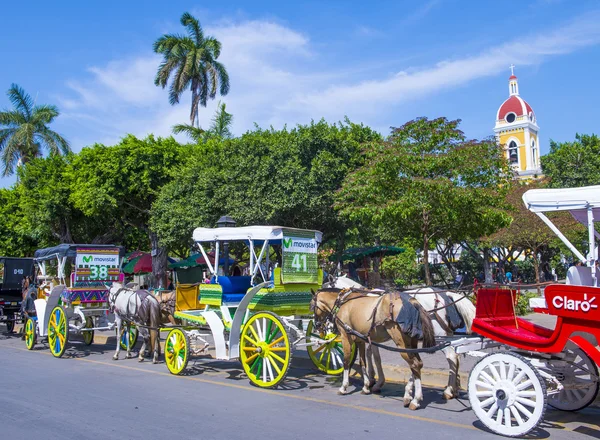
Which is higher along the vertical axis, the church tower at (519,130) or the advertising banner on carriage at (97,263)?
the church tower at (519,130)

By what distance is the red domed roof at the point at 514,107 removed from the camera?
66.9 m

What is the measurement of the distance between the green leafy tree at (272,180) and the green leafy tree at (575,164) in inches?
744

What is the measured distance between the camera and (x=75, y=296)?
13.4 meters

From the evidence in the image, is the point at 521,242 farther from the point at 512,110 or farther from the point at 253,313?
the point at 512,110

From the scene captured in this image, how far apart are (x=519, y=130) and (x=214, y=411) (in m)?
66.2

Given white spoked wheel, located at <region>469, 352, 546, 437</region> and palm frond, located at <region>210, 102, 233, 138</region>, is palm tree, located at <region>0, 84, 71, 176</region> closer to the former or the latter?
palm frond, located at <region>210, 102, 233, 138</region>

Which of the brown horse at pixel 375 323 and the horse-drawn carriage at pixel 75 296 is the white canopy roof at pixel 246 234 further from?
the horse-drawn carriage at pixel 75 296

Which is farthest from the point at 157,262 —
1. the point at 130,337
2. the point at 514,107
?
the point at 514,107

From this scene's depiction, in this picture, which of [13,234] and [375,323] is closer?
[375,323]

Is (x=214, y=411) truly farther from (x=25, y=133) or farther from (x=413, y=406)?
(x=25, y=133)

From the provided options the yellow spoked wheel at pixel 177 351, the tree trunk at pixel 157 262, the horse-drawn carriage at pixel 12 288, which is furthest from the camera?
the tree trunk at pixel 157 262

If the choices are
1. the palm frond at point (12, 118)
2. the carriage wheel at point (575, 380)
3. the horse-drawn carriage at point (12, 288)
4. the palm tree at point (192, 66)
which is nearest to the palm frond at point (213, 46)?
the palm tree at point (192, 66)

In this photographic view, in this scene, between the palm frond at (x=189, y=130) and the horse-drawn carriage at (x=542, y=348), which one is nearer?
the horse-drawn carriage at (x=542, y=348)

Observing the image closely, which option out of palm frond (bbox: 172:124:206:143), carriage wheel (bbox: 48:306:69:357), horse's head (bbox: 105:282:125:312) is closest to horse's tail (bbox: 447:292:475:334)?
horse's head (bbox: 105:282:125:312)
